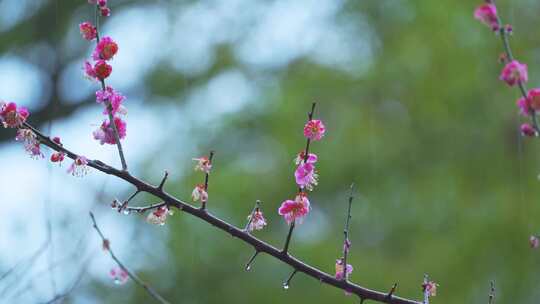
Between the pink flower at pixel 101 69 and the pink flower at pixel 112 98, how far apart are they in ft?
0.06

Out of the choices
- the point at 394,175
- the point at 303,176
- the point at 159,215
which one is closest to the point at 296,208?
the point at 303,176

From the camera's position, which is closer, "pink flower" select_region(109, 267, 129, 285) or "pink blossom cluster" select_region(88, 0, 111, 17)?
"pink blossom cluster" select_region(88, 0, 111, 17)

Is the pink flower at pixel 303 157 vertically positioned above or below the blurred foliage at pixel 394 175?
below

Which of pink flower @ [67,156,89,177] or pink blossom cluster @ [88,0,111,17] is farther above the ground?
pink blossom cluster @ [88,0,111,17]

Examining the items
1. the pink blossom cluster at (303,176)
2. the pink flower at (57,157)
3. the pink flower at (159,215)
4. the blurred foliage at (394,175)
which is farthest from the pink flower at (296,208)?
the blurred foliage at (394,175)

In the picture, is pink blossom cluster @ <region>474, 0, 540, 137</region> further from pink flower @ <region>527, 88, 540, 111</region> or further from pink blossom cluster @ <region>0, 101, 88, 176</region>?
pink blossom cluster @ <region>0, 101, 88, 176</region>

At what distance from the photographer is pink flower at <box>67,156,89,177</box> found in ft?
2.30

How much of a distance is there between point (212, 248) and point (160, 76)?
90cm

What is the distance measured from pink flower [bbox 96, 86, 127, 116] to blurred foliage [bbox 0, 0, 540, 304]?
1642 mm

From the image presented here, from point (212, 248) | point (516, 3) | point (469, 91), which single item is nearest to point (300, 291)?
point (212, 248)

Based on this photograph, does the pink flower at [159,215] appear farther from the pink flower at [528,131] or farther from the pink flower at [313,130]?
the pink flower at [528,131]

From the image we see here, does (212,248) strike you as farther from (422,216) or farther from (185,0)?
(185,0)

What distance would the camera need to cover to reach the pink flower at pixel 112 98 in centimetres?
77

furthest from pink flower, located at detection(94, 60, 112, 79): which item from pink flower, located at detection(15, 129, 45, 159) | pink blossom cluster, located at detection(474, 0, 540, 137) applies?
pink blossom cluster, located at detection(474, 0, 540, 137)
